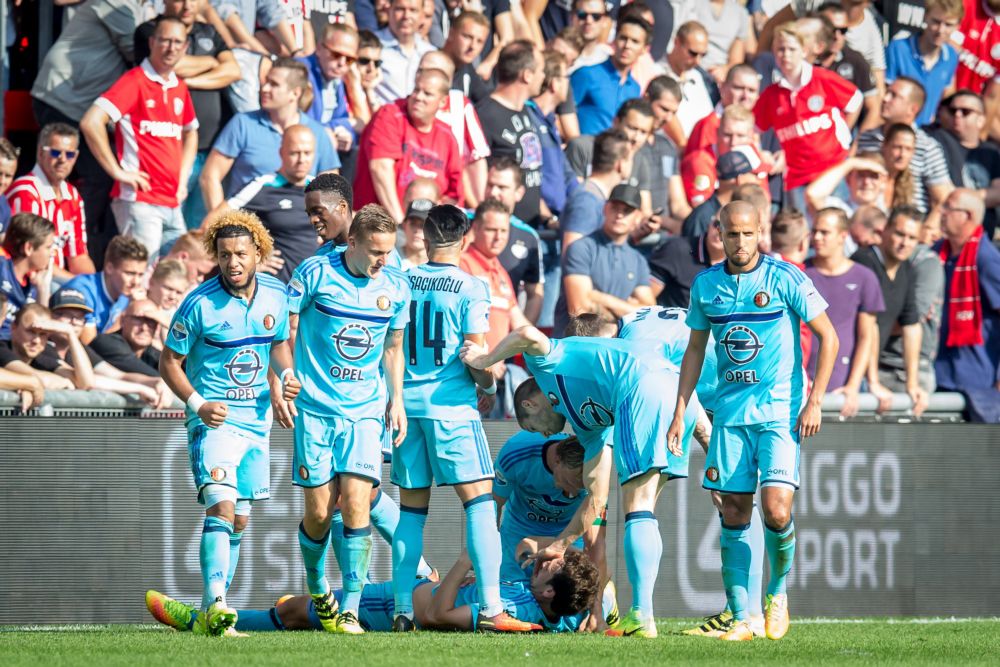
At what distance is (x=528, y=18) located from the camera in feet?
→ 47.6

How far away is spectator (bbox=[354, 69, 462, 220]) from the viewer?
39.3ft

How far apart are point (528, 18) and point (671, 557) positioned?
19.6 ft

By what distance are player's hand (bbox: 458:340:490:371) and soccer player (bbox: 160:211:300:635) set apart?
0.95m

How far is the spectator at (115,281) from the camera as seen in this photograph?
10.8 meters

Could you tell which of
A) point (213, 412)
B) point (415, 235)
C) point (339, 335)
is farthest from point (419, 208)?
point (213, 412)

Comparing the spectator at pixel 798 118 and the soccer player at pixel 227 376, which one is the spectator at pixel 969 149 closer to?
the spectator at pixel 798 118

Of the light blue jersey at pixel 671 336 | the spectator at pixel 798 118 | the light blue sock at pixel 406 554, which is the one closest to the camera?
the light blue sock at pixel 406 554

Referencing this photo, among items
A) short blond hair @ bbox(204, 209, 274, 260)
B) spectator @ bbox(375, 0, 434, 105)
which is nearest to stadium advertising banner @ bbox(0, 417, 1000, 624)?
short blond hair @ bbox(204, 209, 274, 260)

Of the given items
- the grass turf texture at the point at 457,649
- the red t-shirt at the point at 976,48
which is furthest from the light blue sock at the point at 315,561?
the red t-shirt at the point at 976,48

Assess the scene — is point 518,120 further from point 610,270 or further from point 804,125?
point 804,125

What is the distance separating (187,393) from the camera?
7766mm

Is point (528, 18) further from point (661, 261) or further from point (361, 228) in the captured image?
point (361, 228)

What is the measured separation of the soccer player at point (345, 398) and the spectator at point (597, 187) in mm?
3845

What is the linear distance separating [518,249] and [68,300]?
3.48 meters
